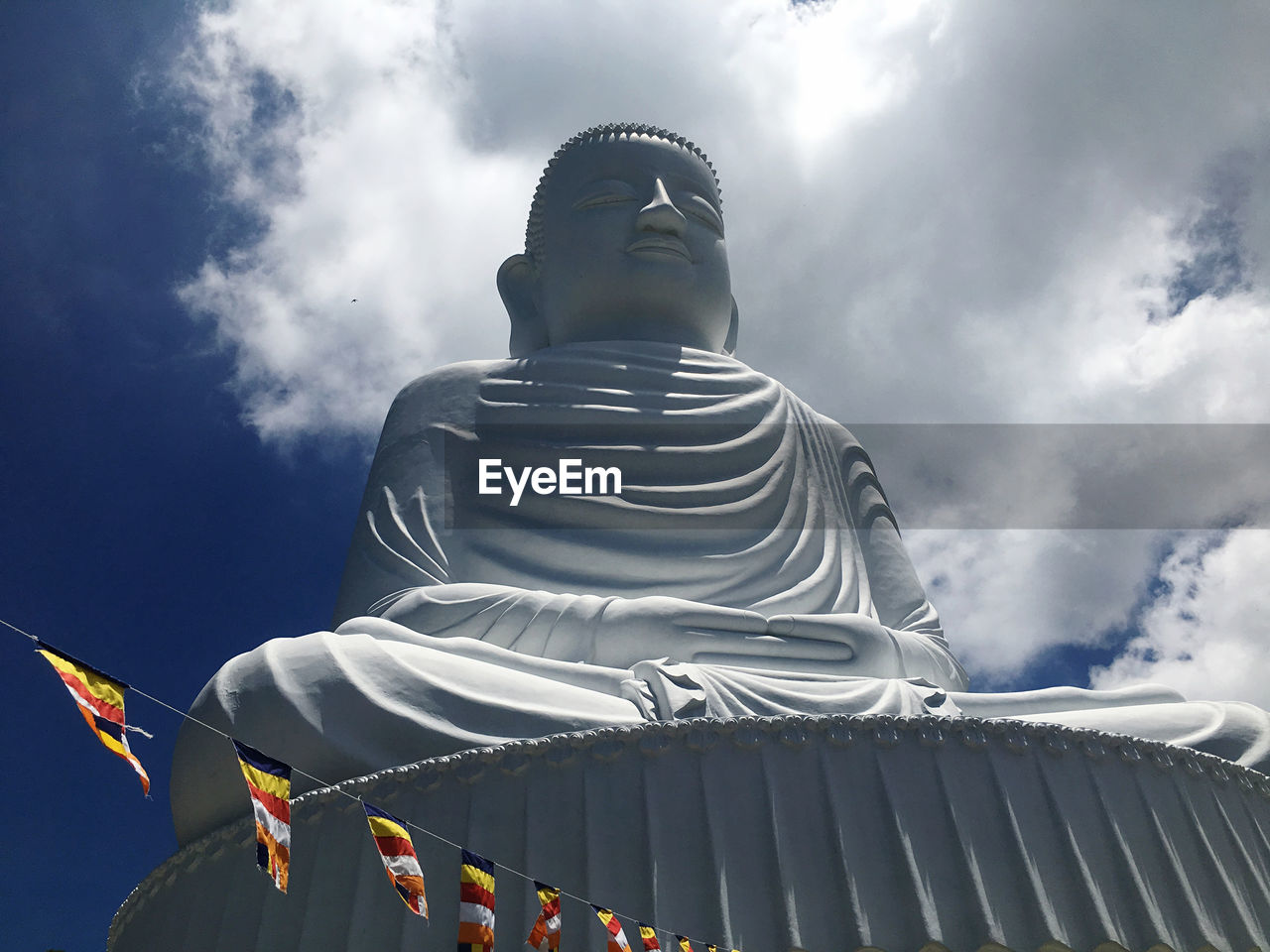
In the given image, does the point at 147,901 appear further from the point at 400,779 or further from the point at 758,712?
the point at 758,712

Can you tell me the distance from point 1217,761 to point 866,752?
46.0 inches

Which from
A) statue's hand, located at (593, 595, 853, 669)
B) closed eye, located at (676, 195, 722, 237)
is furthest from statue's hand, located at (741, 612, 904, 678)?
closed eye, located at (676, 195, 722, 237)

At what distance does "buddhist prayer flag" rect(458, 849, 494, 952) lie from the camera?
2.64 metres

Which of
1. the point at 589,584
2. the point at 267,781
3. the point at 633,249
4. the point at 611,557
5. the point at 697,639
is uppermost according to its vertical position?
the point at 633,249

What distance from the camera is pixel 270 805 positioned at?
8.64 ft

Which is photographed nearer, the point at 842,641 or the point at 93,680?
the point at 93,680

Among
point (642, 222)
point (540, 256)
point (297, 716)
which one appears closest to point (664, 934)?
point (297, 716)

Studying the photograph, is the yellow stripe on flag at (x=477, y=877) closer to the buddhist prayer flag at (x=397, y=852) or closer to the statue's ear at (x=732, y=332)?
the buddhist prayer flag at (x=397, y=852)

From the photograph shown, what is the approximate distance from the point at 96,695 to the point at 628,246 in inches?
177

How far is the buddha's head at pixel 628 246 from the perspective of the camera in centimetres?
638

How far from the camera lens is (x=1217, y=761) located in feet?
11.8

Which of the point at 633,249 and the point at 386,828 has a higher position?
the point at 633,249

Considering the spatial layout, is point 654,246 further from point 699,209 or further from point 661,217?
point 699,209

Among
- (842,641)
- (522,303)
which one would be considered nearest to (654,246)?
(522,303)
